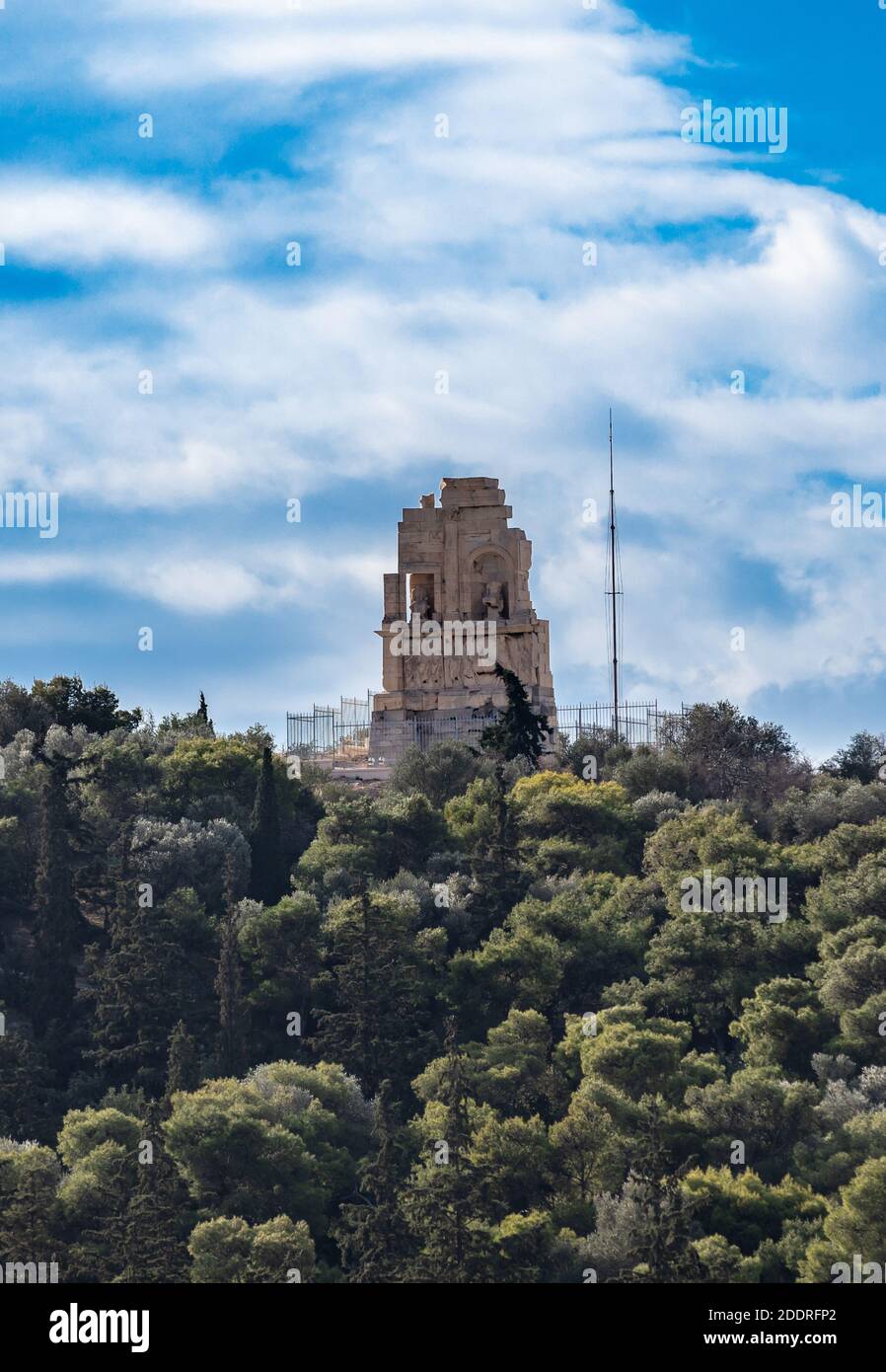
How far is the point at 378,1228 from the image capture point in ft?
209

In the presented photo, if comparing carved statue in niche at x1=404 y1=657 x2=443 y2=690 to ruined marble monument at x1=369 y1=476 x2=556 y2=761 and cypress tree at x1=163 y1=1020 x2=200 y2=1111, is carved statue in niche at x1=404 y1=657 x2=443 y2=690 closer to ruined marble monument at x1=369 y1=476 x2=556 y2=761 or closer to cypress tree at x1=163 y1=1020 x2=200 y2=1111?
ruined marble monument at x1=369 y1=476 x2=556 y2=761

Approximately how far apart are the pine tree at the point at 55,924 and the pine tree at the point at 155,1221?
929cm

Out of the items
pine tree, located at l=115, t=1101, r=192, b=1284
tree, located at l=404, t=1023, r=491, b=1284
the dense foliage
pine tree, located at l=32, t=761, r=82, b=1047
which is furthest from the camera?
pine tree, located at l=32, t=761, r=82, b=1047

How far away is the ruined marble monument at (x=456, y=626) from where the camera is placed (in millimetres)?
91062

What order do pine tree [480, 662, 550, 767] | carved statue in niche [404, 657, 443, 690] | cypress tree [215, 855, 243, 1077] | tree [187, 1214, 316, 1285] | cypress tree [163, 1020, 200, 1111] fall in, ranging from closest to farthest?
1. tree [187, 1214, 316, 1285]
2. cypress tree [163, 1020, 200, 1111]
3. cypress tree [215, 855, 243, 1077]
4. pine tree [480, 662, 550, 767]
5. carved statue in niche [404, 657, 443, 690]

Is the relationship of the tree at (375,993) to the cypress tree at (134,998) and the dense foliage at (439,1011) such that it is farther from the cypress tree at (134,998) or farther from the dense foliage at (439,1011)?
the cypress tree at (134,998)

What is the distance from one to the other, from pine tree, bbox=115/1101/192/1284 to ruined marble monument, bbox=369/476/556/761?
25.7 metres

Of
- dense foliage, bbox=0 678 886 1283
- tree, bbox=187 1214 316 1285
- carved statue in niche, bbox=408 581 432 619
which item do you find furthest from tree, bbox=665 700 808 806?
tree, bbox=187 1214 316 1285

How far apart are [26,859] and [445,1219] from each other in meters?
22.6

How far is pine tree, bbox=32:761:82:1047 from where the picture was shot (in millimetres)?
76250

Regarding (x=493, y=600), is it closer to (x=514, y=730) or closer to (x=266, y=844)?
(x=514, y=730)

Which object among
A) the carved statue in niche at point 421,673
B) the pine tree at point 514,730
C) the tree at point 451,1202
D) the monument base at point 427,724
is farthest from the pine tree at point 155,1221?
the carved statue in niche at point 421,673

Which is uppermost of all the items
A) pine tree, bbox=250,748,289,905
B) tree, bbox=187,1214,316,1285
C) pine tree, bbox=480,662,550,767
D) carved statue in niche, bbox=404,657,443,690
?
carved statue in niche, bbox=404,657,443,690

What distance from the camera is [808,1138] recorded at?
68438mm
